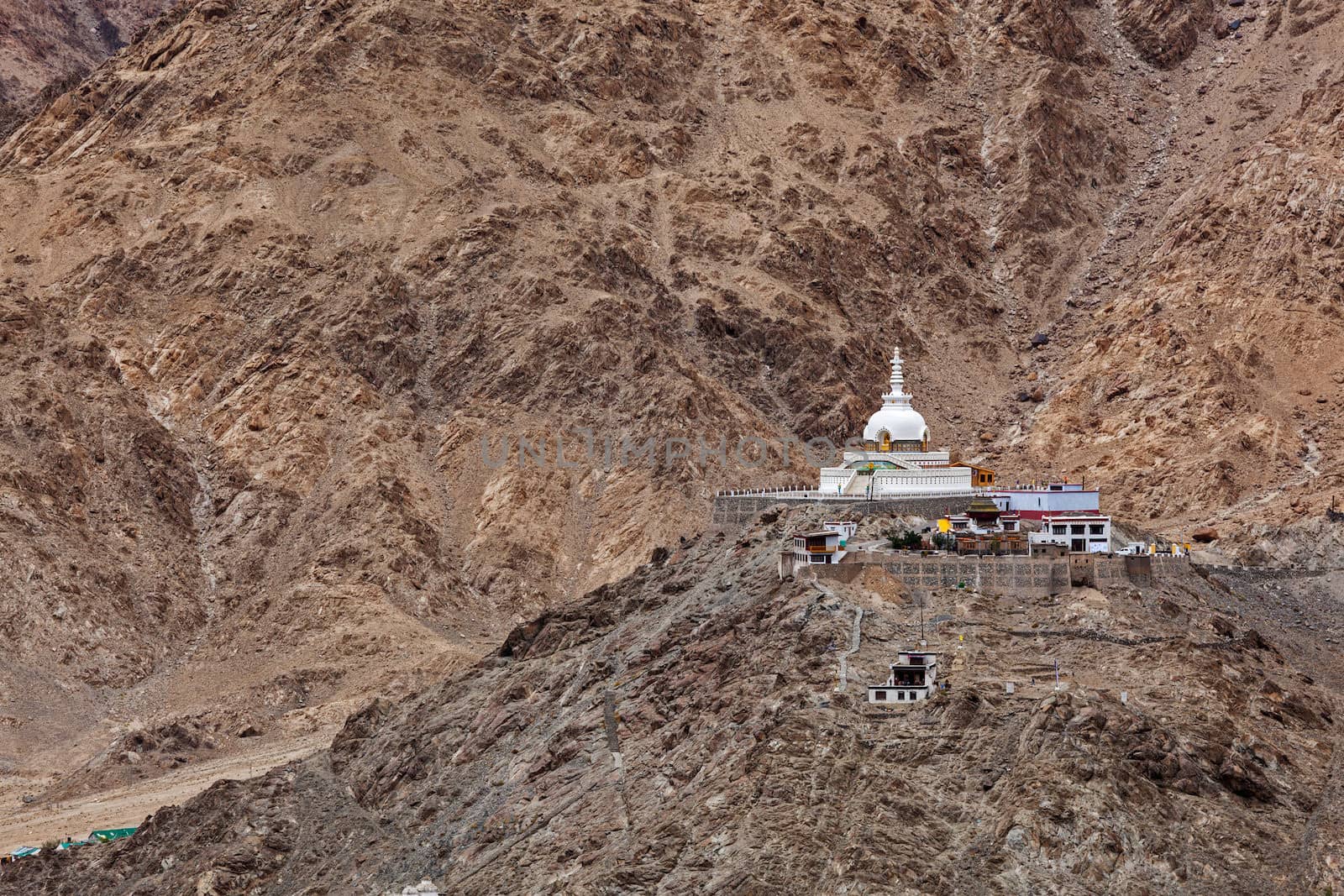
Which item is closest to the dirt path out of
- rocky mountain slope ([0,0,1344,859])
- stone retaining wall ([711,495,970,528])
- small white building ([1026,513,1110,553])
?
rocky mountain slope ([0,0,1344,859])

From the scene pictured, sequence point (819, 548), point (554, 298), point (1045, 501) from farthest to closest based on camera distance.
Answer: point (554, 298) → point (1045, 501) → point (819, 548)

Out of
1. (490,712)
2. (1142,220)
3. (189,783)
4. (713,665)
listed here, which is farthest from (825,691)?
(1142,220)

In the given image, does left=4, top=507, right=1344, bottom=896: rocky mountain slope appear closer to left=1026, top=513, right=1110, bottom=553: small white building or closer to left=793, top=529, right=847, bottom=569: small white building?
left=793, top=529, right=847, bottom=569: small white building

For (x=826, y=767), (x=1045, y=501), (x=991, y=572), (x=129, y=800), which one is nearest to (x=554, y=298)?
(x=129, y=800)

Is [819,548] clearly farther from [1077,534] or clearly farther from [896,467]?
[896,467]

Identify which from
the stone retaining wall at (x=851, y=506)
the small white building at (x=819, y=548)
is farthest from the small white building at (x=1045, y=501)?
the small white building at (x=819, y=548)

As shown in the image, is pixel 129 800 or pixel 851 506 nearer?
pixel 851 506

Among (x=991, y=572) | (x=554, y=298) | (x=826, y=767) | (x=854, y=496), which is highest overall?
(x=554, y=298)
